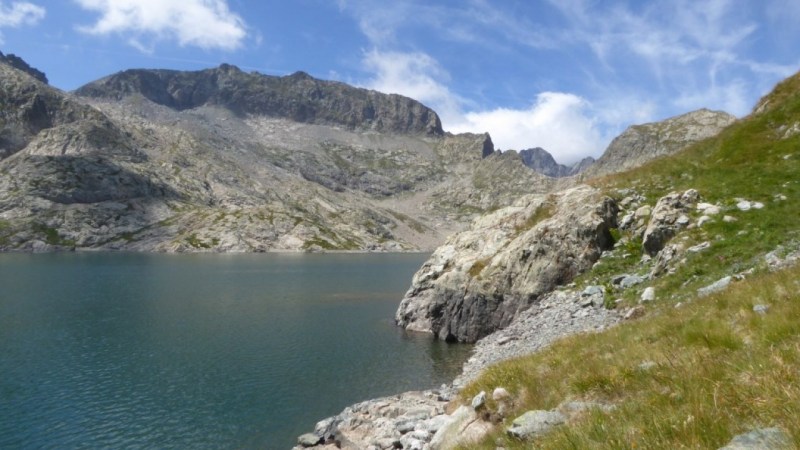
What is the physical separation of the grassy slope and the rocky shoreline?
1.96 meters

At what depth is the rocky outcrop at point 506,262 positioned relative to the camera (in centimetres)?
4991

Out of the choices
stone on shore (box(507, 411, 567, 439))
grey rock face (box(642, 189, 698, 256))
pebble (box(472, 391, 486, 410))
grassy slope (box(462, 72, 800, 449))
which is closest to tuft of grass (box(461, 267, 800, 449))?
grassy slope (box(462, 72, 800, 449))

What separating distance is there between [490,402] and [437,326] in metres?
47.7

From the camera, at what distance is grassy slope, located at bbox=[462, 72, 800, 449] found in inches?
266

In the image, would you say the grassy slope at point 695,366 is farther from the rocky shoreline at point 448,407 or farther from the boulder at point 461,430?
the rocky shoreline at point 448,407

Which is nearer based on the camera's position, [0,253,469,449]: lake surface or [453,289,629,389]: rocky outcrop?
[0,253,469,449]: lake surface

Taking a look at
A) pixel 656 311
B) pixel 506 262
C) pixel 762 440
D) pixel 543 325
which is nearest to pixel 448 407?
pixel 656 311

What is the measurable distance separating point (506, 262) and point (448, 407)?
36.0 meters

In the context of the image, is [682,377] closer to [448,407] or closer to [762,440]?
[762,440]

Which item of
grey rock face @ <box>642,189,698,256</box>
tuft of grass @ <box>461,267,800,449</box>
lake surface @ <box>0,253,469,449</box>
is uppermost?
grey rock face @ <box>642,189,698,256</box>

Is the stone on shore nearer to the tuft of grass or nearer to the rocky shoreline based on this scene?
the tuft of grass

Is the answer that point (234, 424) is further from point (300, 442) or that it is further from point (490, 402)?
point (490, 402)

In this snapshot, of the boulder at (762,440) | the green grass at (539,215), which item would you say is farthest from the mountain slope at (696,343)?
the green grass at (539,215)

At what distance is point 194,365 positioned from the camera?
50.6m
